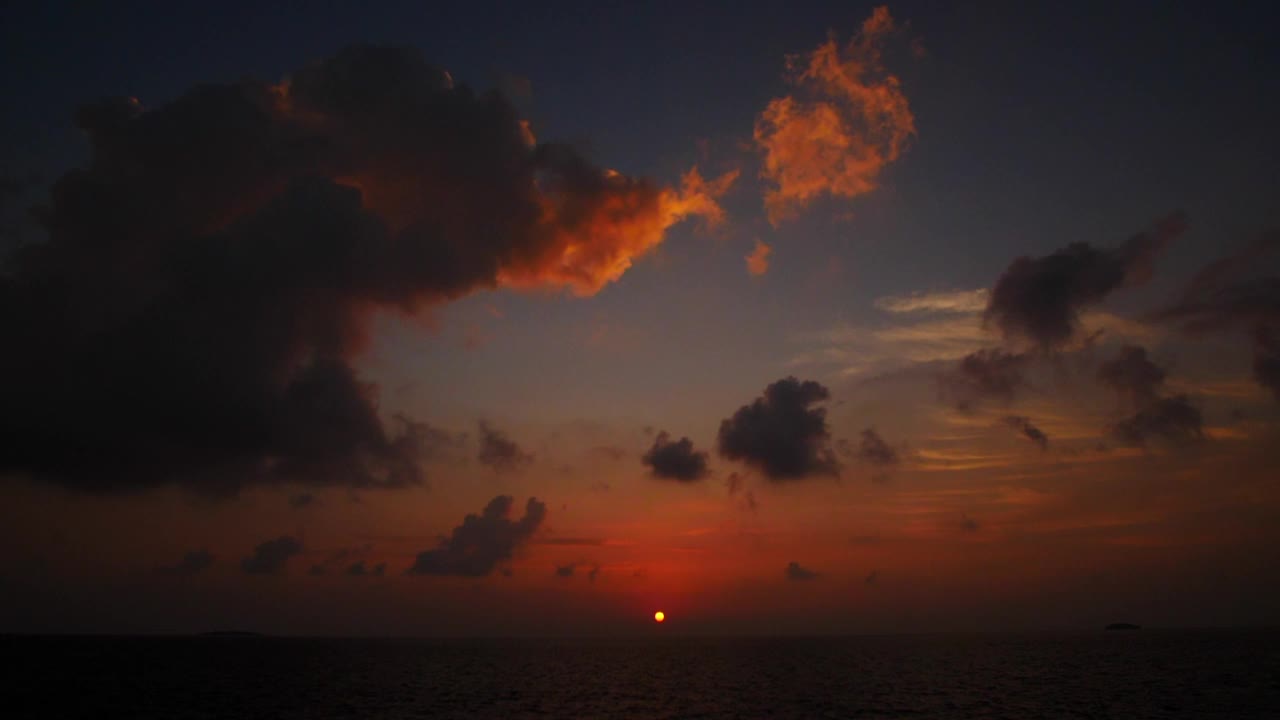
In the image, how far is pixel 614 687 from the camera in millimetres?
121438

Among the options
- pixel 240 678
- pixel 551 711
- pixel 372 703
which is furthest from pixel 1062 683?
pixel 240 678

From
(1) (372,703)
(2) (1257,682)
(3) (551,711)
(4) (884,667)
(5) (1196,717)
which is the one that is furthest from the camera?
(4) (884,667)

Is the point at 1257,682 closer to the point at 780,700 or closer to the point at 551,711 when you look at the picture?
the point at 780,700

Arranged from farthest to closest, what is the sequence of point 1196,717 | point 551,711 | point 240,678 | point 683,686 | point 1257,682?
point 240,678, point 683,686, point 1257,682, point 551,711, point 1196,717

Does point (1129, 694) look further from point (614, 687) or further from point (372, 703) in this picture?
point (372, 703)

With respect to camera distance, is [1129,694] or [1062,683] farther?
[1062,683]

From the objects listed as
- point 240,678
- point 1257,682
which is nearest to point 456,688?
point 240,678

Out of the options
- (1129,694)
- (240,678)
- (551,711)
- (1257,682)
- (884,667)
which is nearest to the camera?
(551,711)

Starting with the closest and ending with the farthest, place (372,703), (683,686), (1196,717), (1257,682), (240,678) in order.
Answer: (1196,717)
(372,703)
(1257,682)
(683,686)
(240,678)

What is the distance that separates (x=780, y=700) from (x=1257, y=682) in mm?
77847

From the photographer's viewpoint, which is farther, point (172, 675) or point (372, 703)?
point (172, 675)

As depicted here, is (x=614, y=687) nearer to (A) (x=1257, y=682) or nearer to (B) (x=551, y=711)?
(B) (x=551, y=711)

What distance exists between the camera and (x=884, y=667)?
16588 centimetres

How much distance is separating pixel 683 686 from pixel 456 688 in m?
35.2
